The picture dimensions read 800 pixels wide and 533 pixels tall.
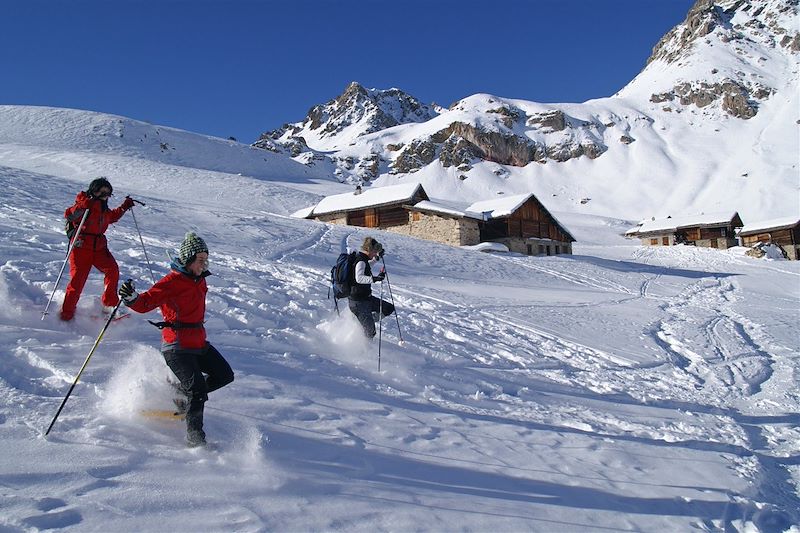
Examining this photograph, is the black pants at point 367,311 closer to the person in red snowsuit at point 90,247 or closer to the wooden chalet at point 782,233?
the person in red snowsuit at point 90,247

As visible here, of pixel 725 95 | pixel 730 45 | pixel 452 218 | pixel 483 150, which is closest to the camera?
pixel 452 218

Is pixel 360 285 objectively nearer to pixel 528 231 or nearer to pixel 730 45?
pixel 528 231

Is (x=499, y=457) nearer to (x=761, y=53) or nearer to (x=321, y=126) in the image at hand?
(x=761, y=53)

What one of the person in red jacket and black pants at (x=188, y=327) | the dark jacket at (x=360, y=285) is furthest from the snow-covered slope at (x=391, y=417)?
the dark jacket at (x=360, y=285)


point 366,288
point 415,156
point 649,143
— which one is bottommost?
point 366,288

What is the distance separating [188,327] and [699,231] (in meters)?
62.0

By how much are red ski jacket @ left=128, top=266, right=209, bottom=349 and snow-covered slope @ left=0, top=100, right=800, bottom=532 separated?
2.27 feet

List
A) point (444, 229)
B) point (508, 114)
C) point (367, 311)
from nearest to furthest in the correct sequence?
point (367, 311)
point (444, 229)
point (508, 114)

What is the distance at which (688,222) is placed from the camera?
55.1 meters

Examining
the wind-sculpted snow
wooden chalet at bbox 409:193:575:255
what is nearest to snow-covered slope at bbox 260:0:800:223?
wooden chalet at bbox 409:193:575:255

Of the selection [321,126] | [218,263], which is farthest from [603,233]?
[321,126]

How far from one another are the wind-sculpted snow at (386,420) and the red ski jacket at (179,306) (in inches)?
27.3

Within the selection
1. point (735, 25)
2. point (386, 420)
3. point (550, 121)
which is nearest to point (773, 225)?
point (386, 420)

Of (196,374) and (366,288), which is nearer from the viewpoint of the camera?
(196,374)
